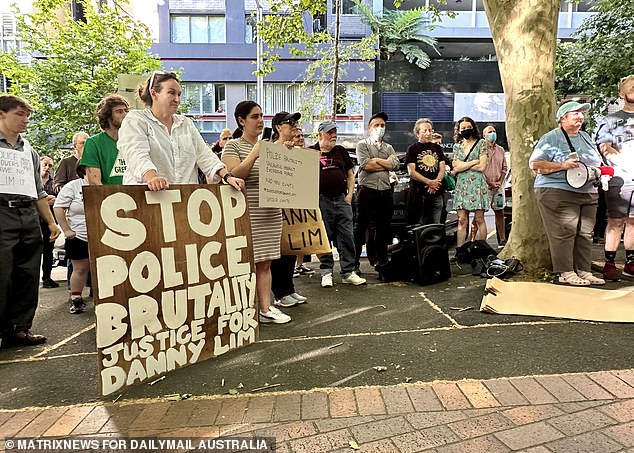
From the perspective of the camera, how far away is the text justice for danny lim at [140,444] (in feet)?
7.83

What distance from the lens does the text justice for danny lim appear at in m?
2.39

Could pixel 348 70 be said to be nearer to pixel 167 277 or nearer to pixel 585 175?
pixel 585 175

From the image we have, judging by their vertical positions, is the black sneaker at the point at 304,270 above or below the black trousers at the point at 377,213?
below

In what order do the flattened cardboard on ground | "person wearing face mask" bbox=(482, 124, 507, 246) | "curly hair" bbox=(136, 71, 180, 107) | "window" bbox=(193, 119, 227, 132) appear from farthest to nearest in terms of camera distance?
"window" bbox=(193, 119, 227, 132) < "person wearing face mask" bbox=(482, 124, 507, 246) < the flattened cardboard on ground < "curly hair" bbox=(136, 71, 180, 107)

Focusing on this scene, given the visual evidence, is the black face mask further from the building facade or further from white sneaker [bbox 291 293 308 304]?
the building facade

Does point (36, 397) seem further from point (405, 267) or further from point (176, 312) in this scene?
point (405, 267)

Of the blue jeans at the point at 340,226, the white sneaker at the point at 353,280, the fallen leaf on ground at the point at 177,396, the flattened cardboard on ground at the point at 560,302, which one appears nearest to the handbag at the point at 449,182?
the blue jeans at the point at 340,226

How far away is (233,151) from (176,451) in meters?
2.42

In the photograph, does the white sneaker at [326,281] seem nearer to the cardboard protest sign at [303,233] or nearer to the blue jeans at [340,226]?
the blue jeans at [340,226]

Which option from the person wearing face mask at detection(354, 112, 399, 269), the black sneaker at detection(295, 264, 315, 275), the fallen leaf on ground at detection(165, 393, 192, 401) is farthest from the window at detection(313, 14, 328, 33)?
the fallen leaf on ground at detection(165, 393, 192, 401)

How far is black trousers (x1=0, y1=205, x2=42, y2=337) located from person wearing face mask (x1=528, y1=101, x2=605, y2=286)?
4.61m

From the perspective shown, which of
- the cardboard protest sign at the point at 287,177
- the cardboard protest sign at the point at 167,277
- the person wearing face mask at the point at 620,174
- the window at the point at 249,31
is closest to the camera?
the cardboard protest sign at the point at 167,277

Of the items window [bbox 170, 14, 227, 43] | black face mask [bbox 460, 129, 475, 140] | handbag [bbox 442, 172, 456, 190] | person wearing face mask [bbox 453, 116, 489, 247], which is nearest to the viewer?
person wearing face mask [bbox 453, 116, 489, 247]

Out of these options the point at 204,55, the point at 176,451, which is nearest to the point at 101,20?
the point at 204,55
